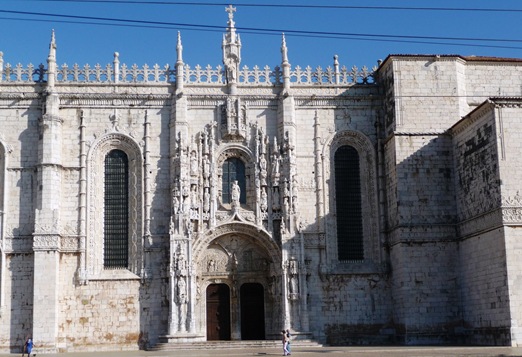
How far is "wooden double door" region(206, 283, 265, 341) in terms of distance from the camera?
117ft

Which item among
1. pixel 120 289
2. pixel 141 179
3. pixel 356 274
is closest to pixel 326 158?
pixel 356 274

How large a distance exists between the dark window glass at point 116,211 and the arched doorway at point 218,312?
164 inches

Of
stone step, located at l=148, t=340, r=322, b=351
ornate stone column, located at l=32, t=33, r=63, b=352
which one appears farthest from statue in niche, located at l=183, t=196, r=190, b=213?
stone step, located at l=148, t=340, r=322, b=351

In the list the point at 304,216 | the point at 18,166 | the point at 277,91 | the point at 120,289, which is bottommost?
the point at 120,289

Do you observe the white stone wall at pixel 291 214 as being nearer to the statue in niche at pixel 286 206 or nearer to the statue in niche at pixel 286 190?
the statue in niche at pixel 286 206

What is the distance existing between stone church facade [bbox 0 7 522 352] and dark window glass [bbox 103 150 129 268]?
0.06m

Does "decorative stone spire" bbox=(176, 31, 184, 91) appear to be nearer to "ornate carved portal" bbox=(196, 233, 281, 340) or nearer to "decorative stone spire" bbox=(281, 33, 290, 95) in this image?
"decorative stone spire" bbox=(281, 33, 290, 95)

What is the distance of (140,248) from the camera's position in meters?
35.3

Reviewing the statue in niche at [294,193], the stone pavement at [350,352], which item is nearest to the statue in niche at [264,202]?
the statue in niche at [294,193]

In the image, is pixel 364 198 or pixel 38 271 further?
pixel 364 198

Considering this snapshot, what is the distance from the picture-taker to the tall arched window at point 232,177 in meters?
36.4

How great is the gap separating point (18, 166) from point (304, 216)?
42.6 ft

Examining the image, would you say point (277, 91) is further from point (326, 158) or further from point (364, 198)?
point (364, 198)

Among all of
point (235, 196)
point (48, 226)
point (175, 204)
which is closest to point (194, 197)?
point (175, 204)
